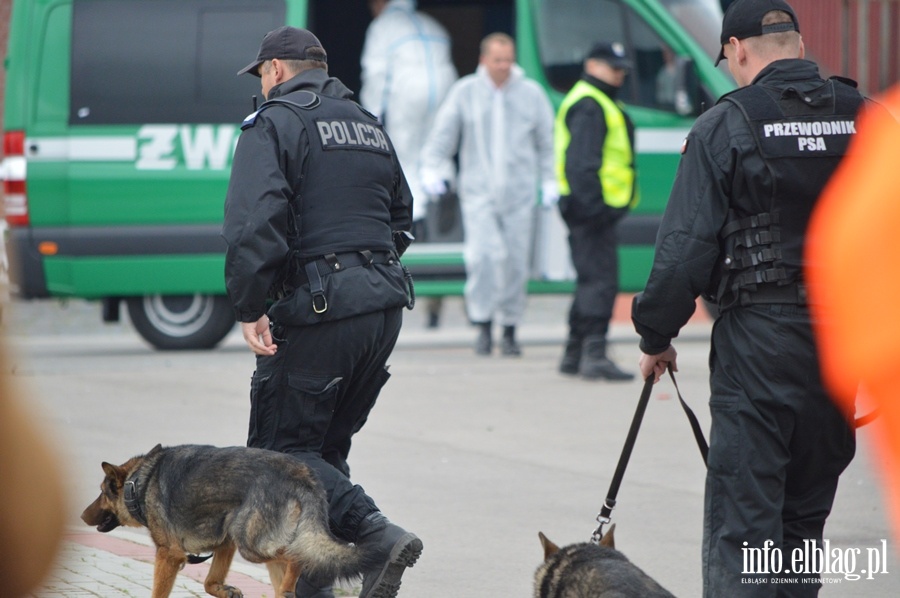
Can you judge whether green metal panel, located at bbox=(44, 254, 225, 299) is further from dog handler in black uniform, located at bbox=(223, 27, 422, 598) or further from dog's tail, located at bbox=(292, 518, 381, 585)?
dog's tail, located at bbox=(292, 518, 381, 585)

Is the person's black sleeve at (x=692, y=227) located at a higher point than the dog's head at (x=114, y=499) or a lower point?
higher

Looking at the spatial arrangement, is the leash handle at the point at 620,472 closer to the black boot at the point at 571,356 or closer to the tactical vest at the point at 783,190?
the tactical vest at the point at 783,190

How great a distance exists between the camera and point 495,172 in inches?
423

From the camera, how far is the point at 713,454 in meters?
3.82

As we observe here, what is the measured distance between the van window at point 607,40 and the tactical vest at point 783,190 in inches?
296

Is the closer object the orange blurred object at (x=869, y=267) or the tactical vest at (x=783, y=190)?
the orange blurred object at (x=869, y=267)

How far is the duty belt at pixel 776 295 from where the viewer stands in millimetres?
3748

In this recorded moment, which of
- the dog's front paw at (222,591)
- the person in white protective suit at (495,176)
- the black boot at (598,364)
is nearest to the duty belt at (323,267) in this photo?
the dog's front paw at (222,591)

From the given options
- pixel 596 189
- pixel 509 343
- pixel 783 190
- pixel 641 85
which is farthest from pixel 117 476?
pixel 641 85

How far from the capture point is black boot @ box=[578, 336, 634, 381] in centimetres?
930

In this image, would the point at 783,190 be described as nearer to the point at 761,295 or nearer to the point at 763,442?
the point at 761,295

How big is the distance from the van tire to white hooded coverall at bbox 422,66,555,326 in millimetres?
2047

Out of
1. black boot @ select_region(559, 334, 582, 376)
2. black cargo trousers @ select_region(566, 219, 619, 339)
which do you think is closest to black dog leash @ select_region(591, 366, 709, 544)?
black cargo trousers @ select_region(566, 219, 619, 339)

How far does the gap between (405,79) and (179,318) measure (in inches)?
110
